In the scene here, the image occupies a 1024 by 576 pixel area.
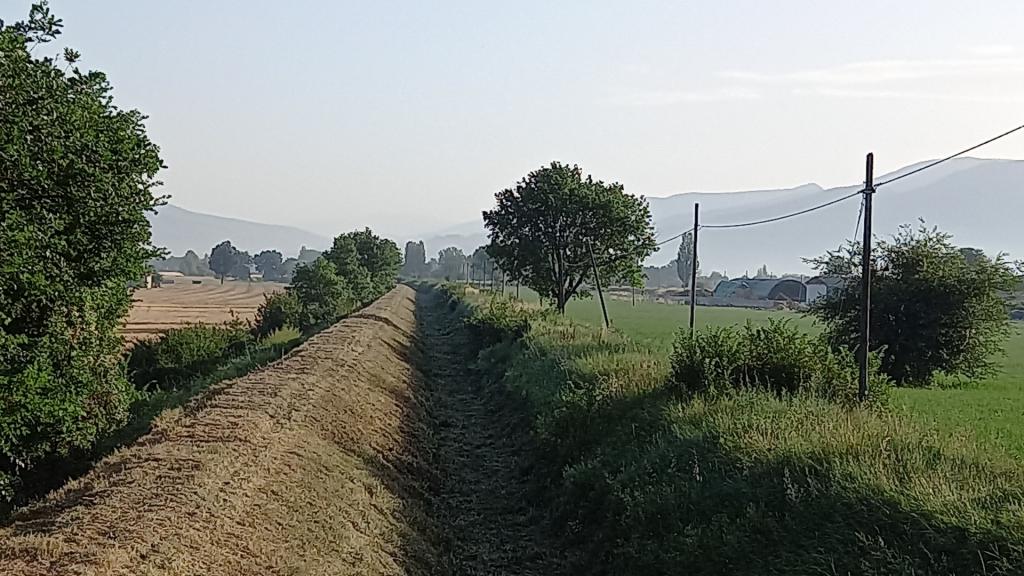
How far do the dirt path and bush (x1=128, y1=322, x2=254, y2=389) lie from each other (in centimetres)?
1231

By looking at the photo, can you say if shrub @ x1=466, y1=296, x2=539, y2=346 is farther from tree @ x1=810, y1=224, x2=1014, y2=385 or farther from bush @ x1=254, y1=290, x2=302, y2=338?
Answer: bush @ x1=254, y1=290, x2=302, y2=338

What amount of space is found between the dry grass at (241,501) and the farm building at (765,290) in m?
89.7

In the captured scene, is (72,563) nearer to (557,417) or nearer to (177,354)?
(557,417)

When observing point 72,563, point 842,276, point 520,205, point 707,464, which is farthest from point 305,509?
point 520,205

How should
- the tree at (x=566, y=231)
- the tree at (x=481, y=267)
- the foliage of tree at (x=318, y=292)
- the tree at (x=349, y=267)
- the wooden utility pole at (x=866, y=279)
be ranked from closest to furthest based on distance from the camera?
the wooden utility pole at (x=866, y=279)
the tree at (x=566, y=231)
the foliage of tree at (x=318, y=292)
the tree at (x=349, y=267)
the tree at (x=481, y=267)

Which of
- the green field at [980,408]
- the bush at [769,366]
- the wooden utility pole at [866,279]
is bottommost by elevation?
the green field at [980,408]

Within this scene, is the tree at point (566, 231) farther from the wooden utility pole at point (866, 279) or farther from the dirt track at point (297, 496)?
the wooden utility pole at point (866, 279)

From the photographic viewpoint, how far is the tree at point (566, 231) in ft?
140

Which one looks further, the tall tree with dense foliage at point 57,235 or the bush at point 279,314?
the bush at point 279,314

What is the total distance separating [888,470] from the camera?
725 cm

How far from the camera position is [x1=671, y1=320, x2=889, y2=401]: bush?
12.3 m

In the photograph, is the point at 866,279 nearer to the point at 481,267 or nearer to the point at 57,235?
the point at 57,235

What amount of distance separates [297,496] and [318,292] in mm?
43856

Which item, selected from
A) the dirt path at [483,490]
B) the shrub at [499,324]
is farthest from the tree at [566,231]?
the dirt path at [483,490]
